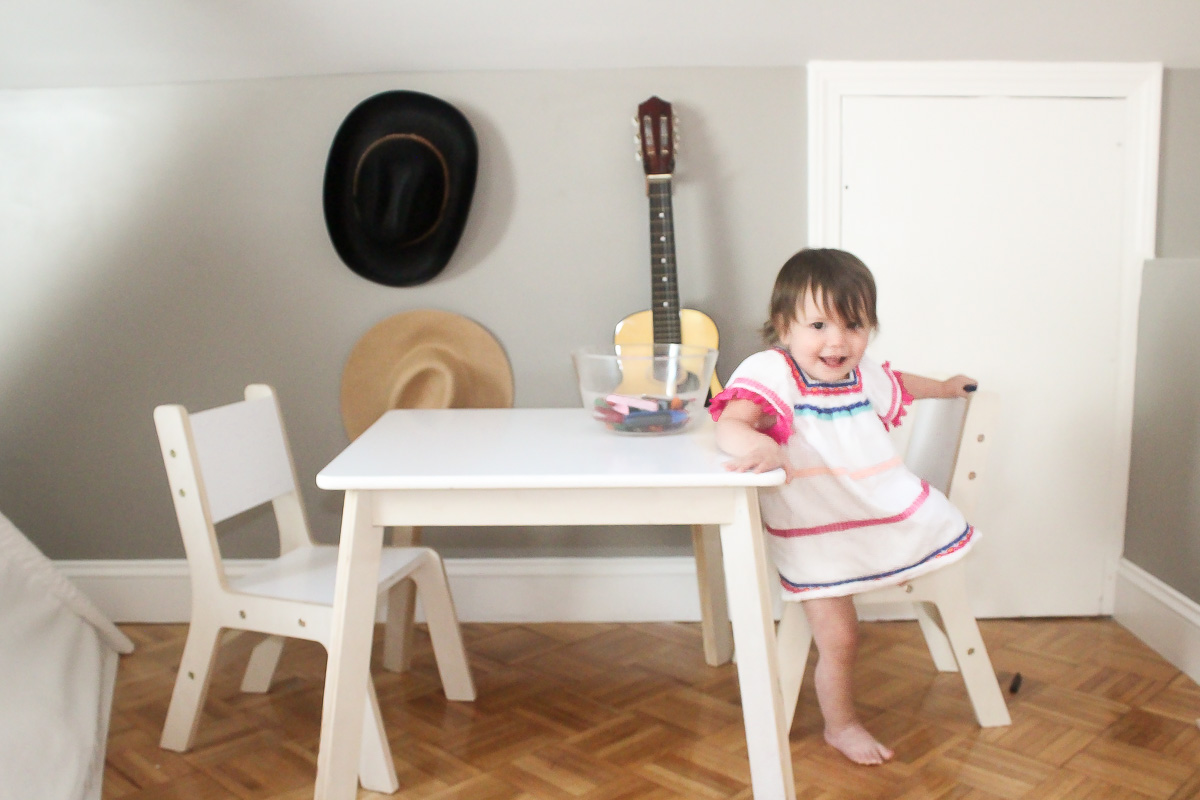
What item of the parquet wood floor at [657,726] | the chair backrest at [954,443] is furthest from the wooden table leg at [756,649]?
the chair backrest at [954,443]

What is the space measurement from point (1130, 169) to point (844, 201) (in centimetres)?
61

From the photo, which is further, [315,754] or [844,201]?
[844,201]

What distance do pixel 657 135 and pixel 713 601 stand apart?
3.13 feet

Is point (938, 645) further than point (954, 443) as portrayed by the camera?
Yes

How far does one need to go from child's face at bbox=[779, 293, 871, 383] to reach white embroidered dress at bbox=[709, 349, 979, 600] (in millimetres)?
23

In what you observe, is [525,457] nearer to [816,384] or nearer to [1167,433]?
[816,384]

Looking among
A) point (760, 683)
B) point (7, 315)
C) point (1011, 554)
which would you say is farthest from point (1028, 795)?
point (7, 315)

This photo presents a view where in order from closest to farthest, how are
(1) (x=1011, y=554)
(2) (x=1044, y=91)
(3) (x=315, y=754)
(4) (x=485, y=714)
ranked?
(3) (x=315, y=754) → (4) (x=485, y=714) → (2) (x=1044, y=91) → (1) (x=1011, y=554)

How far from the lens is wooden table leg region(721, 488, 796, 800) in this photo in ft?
4.41

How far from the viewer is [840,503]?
5.38 ft

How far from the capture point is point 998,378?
220 cm

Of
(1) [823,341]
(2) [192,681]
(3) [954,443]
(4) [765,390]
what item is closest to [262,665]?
(2) [192,681]

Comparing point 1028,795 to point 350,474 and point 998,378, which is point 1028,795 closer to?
point 998,378

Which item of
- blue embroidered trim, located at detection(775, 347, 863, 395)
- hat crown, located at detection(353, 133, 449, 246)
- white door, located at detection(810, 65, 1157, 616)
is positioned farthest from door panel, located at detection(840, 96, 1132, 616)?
hat crown, located at detection(353, 133, 449, 246)
